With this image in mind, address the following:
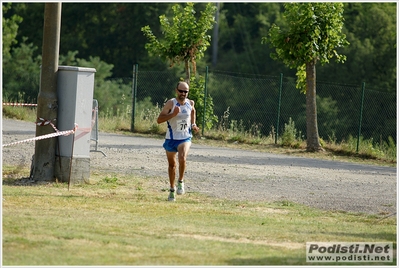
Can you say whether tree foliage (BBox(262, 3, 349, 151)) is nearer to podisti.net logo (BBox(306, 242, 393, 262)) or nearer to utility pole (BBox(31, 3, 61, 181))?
utility pole (BBox(31, 3, 61, 181))

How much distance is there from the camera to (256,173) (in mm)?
18312

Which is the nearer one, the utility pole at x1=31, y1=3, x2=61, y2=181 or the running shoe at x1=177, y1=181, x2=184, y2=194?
the running shoe at x1=177, y1=181, x2=184, y2=194

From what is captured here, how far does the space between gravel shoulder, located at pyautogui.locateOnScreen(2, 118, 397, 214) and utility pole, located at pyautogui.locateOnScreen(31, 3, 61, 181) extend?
210cm

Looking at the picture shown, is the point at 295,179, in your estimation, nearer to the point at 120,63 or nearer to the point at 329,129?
the point at 329,129

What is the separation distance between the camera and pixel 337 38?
25.0 meters

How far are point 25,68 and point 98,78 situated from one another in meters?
4.15

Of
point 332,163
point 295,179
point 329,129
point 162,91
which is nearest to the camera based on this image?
point 295,179

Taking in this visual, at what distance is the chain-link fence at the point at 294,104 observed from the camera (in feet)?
117

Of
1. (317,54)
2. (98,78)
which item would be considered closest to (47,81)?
(317,54)

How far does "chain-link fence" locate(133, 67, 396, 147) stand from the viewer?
117 feet

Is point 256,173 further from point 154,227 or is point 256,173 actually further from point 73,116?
point 154,227

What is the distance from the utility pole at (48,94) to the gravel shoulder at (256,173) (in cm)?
210

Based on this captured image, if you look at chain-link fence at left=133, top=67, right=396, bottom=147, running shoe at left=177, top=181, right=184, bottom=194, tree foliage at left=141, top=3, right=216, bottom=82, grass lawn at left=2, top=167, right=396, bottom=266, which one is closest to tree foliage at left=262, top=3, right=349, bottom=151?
tree foliage at left=141, top=3, right=216, bottom=82

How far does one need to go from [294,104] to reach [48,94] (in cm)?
3436
